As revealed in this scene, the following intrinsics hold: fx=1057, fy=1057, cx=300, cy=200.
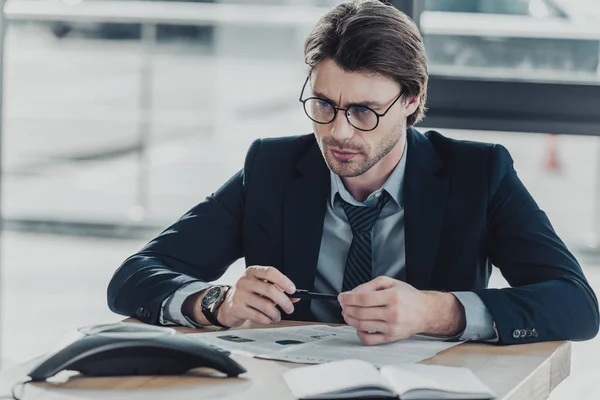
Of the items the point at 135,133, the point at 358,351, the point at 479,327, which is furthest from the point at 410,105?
the point at 135,133

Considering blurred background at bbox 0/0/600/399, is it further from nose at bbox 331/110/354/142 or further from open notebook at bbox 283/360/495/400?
open notebook at bbox 283/360/495/400

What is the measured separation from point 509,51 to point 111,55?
328 centimetres

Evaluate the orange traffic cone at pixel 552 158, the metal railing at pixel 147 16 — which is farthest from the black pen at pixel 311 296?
the orange traffic cone at pixel 552 158

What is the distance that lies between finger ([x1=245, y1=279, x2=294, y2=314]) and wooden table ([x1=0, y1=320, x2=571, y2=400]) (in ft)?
0.51

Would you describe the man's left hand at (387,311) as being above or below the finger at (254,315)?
above

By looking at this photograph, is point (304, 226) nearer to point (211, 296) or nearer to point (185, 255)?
point (185, 255)

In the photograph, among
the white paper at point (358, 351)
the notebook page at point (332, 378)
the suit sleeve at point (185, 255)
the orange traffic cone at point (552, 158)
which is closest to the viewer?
the notebook page at point (332, 378)

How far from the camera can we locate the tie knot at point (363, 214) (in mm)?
2082

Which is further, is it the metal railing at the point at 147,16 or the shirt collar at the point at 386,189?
the metal railing at the point at 147,16

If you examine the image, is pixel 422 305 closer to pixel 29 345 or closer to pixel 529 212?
pixel 529 212

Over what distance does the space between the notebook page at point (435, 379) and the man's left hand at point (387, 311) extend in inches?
6.6

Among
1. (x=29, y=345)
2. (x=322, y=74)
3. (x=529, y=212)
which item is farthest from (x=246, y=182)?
(x=29, y=345)

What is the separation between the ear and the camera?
206 cm

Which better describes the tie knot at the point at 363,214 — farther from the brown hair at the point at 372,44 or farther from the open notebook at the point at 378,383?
the open notebook at the point at 378,383
